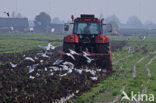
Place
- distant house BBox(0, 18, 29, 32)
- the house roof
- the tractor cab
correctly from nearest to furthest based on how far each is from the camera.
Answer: the tractor cab
distant house BBox(0, 18, 29, 32)
the house roof

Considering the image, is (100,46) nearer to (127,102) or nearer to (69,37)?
(69,37)

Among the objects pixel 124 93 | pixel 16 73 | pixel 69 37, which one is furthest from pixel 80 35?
pixel 124 93

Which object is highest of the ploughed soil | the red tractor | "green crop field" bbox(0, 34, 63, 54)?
the red tractor

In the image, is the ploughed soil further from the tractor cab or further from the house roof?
the house roof

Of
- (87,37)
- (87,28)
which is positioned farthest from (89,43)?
(87,28)

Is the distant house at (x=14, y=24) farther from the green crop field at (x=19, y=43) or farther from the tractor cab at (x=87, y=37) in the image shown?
the tractor cab at (x=87, y=37)

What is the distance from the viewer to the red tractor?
15883mm

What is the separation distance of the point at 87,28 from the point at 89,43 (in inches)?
40.1

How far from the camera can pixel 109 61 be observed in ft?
52.1

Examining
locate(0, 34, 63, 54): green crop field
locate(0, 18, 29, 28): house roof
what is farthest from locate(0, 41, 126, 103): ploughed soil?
locate(0, 18, 29, 28): house roof

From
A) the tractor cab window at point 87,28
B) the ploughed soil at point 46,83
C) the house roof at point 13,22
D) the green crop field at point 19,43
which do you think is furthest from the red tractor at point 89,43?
the house roof at point 13,22

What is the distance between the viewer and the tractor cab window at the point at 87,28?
1719 cm

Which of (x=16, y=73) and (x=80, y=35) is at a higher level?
(x=80, y=35)

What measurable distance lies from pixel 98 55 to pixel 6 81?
5.41 m
